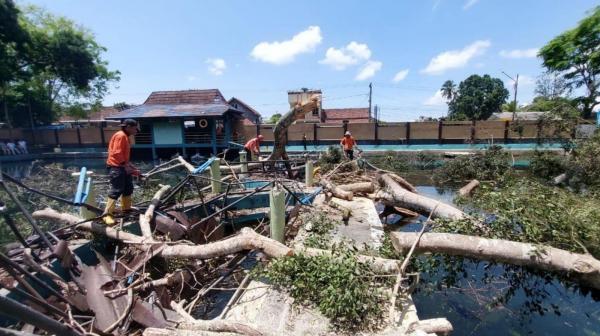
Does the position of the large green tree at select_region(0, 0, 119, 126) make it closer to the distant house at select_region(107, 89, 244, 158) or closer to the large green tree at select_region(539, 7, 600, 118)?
the distant house at select_region(107, 89, 244, 158)

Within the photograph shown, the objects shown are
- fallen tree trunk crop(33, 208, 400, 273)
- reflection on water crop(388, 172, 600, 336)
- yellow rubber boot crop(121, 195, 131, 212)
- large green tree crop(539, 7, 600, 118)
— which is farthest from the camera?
large green tree crop(539, 7, 600, 118)

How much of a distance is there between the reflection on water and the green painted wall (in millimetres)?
20243

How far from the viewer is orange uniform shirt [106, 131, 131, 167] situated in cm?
493

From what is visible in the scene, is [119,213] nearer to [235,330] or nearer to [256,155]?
[235,330]

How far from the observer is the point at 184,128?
859 inches

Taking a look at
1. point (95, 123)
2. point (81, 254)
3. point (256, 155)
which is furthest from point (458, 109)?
point (81, 254)

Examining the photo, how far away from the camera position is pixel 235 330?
8.93 ft

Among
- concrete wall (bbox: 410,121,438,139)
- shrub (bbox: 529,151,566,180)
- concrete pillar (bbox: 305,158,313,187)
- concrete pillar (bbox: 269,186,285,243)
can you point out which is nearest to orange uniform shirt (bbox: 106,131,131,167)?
concrete pillar (bbox: 269,186,285,243)

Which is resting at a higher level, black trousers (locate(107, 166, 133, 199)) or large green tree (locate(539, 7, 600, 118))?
large green tree (locate(539, 7, 600, 118))

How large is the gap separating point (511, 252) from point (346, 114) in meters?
42.6

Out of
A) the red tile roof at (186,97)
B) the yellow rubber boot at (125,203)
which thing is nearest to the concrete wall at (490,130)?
the red tile roof at (186,97)

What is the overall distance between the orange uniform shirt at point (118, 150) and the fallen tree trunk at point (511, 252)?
4152 millimetres

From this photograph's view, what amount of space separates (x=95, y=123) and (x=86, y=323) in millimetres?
42663

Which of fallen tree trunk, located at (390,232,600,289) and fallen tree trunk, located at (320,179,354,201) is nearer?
fallen tree trunk, located at (390,232,600,289)
